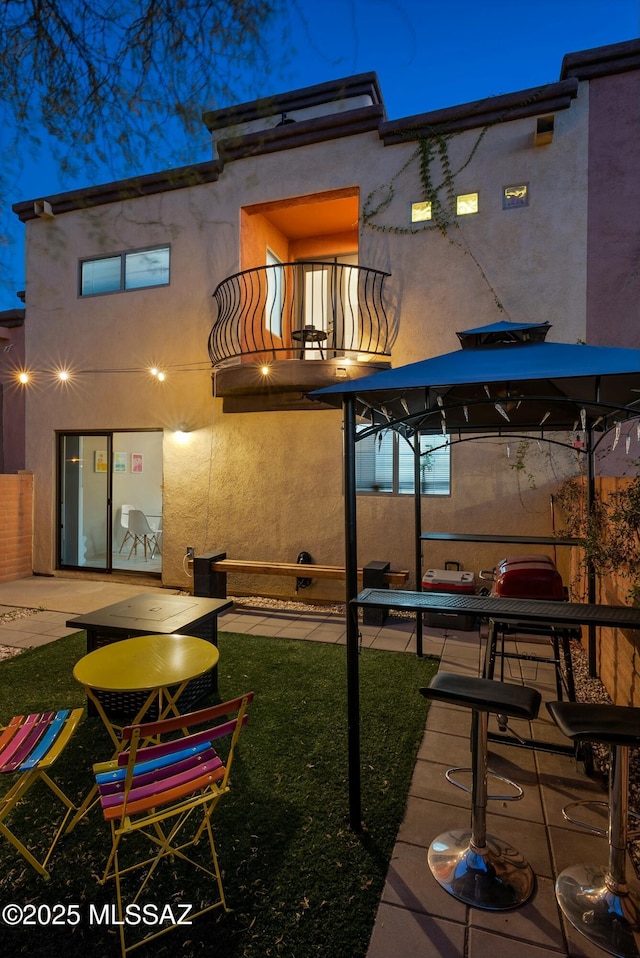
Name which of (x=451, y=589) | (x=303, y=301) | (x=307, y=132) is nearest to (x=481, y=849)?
(x=451, y=589)

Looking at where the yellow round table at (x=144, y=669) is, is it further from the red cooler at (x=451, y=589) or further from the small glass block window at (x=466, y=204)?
the small glass block window at (x=466, y=204)

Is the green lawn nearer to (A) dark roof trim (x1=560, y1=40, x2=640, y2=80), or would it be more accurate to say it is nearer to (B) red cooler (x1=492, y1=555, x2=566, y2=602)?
(B) red cooler (x1=492, y1=555, x2=566, y2=602)

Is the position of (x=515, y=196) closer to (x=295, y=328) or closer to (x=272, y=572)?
(x=295, y=328)

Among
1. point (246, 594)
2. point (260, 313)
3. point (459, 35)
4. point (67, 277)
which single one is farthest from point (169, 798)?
point (67, 277)

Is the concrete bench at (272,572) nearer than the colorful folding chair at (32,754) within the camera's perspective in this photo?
No

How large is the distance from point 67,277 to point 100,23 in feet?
22.9

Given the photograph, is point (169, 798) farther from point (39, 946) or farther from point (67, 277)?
point (67, 277)

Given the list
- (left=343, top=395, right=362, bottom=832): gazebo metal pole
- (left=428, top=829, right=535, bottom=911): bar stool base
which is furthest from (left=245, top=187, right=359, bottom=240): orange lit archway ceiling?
(left=428, top=829, right=535, bottom=911): bar stool base

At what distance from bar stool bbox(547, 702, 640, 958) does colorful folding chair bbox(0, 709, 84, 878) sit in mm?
2151

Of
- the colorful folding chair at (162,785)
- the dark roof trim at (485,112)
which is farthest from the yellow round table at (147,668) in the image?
the dark roof trim at (485,112)

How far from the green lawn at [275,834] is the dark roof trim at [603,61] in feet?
22.9

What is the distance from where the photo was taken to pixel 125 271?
7.95 meters

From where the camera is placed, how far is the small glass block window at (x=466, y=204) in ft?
20.1

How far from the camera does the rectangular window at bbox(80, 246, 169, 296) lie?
25.2ft
